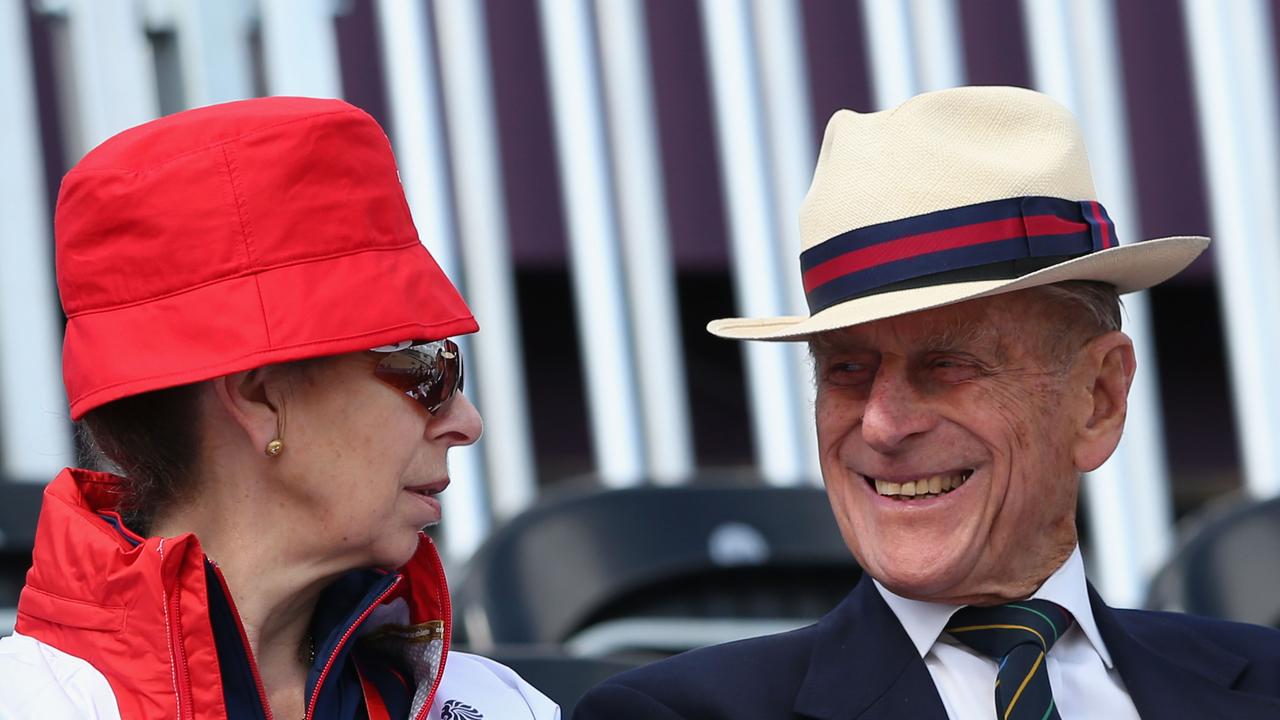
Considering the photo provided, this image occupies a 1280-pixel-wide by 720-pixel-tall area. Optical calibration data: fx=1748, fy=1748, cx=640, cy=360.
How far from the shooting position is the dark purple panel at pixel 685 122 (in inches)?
220

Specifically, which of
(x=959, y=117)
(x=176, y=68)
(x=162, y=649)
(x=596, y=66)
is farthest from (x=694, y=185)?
(x=162, y=649)

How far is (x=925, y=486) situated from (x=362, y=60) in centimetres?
403

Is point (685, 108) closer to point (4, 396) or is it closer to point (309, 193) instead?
point (4, 396)

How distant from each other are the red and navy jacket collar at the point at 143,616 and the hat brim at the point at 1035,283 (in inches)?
23.0

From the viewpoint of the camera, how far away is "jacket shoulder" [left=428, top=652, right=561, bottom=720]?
6.75 feet

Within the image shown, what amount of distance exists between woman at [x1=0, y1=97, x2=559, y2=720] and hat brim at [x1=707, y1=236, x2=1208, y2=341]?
407 mm

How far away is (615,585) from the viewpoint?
3285 mm

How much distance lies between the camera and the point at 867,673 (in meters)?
1.96

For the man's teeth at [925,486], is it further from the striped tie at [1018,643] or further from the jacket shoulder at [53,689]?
the jacket shoulder at [53,689]

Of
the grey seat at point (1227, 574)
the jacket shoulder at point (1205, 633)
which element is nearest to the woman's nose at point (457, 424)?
the jacket shoulder at point (1205, 633)

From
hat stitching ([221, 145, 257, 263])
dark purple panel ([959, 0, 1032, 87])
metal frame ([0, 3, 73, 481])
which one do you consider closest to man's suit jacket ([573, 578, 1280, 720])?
hat stitching ([221, 145, 257, 263])

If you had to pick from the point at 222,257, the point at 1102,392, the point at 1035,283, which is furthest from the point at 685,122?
the point at 222,257

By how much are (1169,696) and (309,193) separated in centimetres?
110

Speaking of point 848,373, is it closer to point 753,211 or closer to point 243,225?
point 243,225
